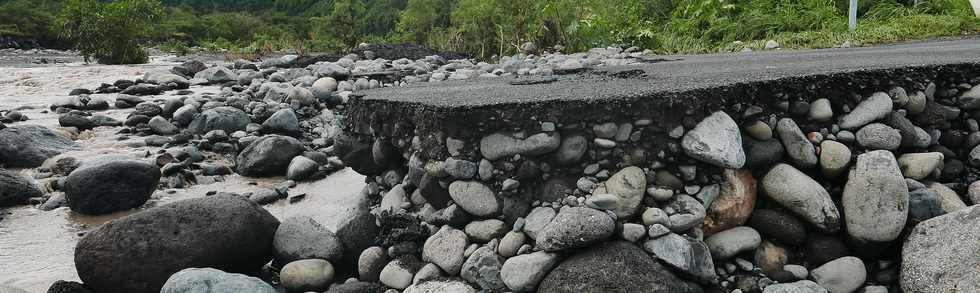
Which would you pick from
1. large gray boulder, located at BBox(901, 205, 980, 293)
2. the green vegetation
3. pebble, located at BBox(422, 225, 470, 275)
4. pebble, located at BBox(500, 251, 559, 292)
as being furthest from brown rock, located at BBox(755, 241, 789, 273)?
the green vegetation

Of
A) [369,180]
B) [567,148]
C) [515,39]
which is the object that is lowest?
[515,39]

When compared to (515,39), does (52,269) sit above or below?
above

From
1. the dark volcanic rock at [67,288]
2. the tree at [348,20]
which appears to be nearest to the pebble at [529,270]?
the dark volcanic rock at [67,288]

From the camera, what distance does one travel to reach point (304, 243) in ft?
8.88

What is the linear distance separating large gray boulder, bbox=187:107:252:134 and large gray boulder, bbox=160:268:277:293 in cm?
385

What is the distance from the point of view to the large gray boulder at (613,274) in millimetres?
1891

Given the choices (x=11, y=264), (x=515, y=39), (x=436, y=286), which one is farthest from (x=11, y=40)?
(x=436, y=286)

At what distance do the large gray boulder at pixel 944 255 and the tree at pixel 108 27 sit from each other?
1554 cm

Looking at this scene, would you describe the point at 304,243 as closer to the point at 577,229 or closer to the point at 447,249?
the point at 447,249

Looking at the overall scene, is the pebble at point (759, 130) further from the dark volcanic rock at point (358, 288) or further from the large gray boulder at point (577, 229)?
the dark volcanic rock at point (358, 288)

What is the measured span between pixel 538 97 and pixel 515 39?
Answer: 10.5m

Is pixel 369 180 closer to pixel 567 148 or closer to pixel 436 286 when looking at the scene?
pixel 436 286

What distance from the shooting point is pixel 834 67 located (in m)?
2.75

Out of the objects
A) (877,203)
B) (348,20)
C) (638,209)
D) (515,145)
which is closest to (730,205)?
(638,209)
